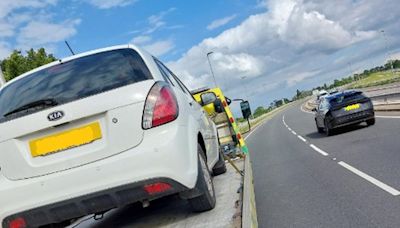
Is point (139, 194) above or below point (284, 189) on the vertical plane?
Answer: above

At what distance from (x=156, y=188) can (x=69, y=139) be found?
79 centimetres

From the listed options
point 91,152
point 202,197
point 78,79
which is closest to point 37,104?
point 78,79

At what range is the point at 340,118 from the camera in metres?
16.6

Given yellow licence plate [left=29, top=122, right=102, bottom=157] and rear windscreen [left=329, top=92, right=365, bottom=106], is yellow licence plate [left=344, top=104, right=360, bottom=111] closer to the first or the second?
rear windscreen [left=329, top=92, right=365, bottom=106]

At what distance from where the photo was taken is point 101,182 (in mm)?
3893

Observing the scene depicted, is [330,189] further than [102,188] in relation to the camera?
Yes

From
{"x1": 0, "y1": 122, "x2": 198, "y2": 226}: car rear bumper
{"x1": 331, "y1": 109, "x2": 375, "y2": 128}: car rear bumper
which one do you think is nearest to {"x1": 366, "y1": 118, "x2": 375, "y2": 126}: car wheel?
{"x1": 331, "y1": 109, "x2": 375, "y2": 128}: car rear bumper

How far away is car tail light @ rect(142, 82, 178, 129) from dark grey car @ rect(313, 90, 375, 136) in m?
13.3

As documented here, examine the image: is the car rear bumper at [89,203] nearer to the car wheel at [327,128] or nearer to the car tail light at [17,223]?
the car tail light at [17,223]

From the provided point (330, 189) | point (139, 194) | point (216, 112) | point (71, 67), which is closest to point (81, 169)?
point (139, 194)

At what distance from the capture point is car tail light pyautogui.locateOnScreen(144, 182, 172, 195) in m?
3.94

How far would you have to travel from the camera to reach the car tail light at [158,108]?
13.3 feet

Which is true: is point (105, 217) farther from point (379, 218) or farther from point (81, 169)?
point (379, 218)

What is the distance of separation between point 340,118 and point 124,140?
13661 millimetres
